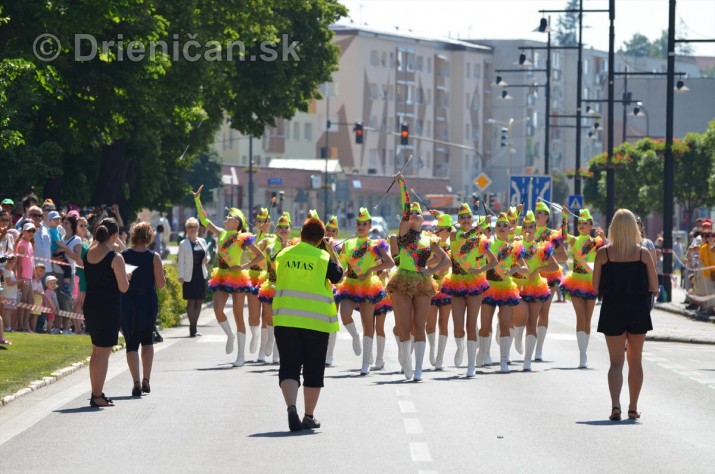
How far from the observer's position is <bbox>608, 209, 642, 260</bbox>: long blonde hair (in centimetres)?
1491

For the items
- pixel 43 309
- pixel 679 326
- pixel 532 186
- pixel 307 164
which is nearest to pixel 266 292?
pixel 43 309

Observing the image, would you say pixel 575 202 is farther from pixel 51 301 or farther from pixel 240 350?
pixel 240 350

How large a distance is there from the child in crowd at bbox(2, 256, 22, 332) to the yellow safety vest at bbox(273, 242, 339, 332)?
10403mm

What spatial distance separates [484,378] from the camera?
19.5 meters

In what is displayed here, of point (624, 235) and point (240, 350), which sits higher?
point (624, 235)

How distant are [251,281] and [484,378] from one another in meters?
3.99

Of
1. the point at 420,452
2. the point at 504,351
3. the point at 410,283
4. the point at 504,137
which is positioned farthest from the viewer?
the point at 504,137

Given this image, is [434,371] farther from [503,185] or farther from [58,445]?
[503,185]

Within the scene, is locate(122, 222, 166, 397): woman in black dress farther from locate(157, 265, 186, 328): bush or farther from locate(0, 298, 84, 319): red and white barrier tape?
locate(157, 265, 186, 328): bush

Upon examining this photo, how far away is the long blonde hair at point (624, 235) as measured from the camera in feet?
48.9

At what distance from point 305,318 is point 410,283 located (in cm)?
459

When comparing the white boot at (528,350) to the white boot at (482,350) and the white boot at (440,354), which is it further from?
the white boot at (440,354)

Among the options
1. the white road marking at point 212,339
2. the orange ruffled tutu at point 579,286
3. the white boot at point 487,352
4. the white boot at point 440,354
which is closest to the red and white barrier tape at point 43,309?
the white road marking at point 212,339

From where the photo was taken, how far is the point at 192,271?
28.5 meters
